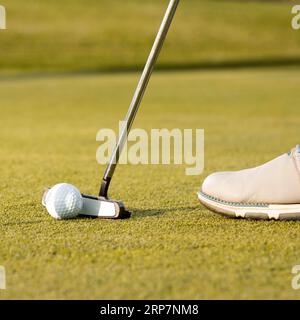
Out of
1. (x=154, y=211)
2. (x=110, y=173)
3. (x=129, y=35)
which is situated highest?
(x=129, y=35)

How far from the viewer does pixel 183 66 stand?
29.1 meters

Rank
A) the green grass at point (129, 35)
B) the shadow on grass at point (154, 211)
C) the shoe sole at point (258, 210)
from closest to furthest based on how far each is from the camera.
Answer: the shoe sole at point (258, 210) → the shadow on grass at point (154, 211) → the green grass at point (129, 35)

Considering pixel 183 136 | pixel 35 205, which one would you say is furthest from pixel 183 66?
pixel 35 205

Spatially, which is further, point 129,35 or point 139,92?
point 129,35

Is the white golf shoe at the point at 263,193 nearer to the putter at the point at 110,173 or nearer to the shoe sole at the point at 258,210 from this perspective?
the shoe sole at the point at 258,210

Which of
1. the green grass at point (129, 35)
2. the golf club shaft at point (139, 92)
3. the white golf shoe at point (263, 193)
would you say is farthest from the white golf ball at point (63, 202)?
the green grass at point (129, 35)

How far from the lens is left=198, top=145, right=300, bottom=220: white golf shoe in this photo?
11.6ft

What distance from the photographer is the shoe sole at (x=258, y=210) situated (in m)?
3.53

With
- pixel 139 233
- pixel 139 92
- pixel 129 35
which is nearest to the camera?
pixel 139 233

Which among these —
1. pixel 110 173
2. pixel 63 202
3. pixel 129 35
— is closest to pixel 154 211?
pixel 110 173

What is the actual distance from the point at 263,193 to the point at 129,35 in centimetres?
3254

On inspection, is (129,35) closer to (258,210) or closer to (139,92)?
(139,92)

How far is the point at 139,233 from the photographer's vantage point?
3.32 m

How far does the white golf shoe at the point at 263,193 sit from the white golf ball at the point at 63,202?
0.65 meters
